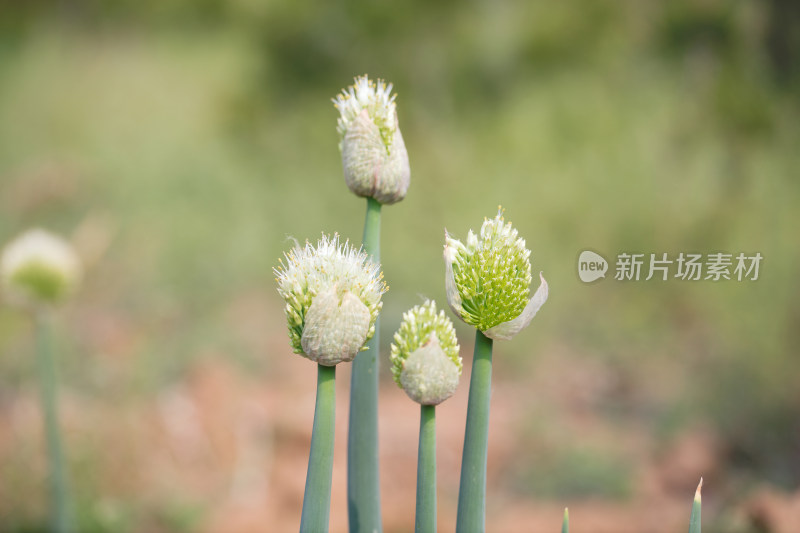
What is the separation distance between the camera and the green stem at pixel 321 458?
96cm

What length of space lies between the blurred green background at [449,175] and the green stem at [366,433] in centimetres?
298

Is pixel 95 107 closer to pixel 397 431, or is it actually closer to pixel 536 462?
pixel 397 431

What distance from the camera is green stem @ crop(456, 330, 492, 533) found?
3.28 ft

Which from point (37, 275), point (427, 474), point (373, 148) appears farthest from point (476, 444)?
point (37, 275)

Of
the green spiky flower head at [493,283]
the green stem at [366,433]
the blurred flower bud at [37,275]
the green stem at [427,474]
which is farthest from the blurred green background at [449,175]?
the green spiky flower head at [493,283]

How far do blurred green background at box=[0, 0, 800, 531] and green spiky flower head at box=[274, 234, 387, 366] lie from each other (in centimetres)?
330

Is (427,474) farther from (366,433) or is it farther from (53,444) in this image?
(53,444)

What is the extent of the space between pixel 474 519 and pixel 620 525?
2.88 meters

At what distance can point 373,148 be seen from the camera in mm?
1177

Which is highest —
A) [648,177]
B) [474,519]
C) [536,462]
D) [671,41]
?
[671,41]

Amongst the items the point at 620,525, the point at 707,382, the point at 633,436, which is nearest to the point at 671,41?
the point at 707,382

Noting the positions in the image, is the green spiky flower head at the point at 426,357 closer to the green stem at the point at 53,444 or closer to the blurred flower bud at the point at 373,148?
the blurred flower bud at the point at 373,148

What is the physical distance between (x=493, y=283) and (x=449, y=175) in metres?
6.28

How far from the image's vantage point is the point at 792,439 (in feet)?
13.9
